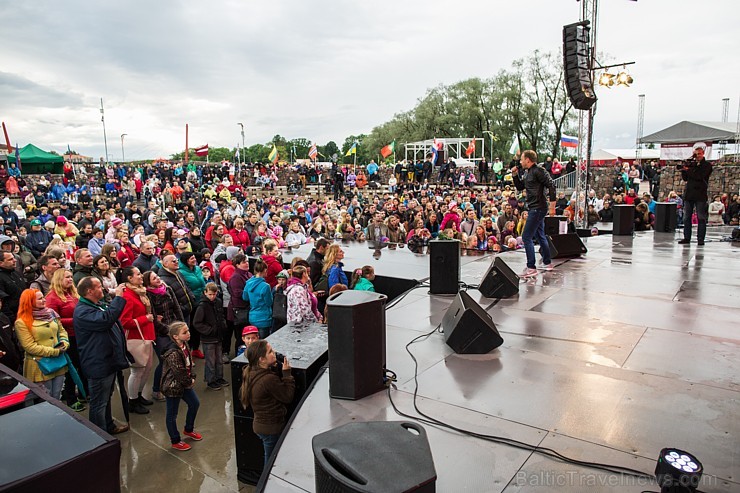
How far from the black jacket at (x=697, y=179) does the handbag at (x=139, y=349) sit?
9.70 m

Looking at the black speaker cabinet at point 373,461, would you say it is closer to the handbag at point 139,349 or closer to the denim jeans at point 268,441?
the denim jeans at point 268,441

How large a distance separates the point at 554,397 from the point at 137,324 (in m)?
4.83

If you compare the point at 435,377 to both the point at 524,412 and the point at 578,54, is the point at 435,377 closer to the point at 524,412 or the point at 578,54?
the point at 524,412

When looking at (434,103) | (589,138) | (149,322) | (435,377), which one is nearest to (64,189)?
(149,322)

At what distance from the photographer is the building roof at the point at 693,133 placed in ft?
104

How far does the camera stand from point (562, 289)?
718 centimetres

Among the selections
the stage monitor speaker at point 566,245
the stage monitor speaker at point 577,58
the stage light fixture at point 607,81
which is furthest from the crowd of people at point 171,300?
the stage light fixture at point 607,81

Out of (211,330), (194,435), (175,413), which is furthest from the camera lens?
(211,330)

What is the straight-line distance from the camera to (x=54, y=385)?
5508 mm

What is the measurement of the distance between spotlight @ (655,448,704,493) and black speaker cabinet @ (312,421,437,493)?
3.95 ft

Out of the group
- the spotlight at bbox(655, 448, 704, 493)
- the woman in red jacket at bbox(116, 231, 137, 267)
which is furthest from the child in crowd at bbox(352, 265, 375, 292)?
the woman in red jacket at bbox(116, 231, 137, 267)

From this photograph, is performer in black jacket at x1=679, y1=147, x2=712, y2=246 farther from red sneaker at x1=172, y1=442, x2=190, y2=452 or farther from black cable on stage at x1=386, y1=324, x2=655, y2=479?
red sneaker at x1=172, y1=442, x2=190, y2=452

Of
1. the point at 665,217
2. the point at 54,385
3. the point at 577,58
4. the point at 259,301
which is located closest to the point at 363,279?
the point at 259,301

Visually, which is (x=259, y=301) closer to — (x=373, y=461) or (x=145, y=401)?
(x=145, y=401)
